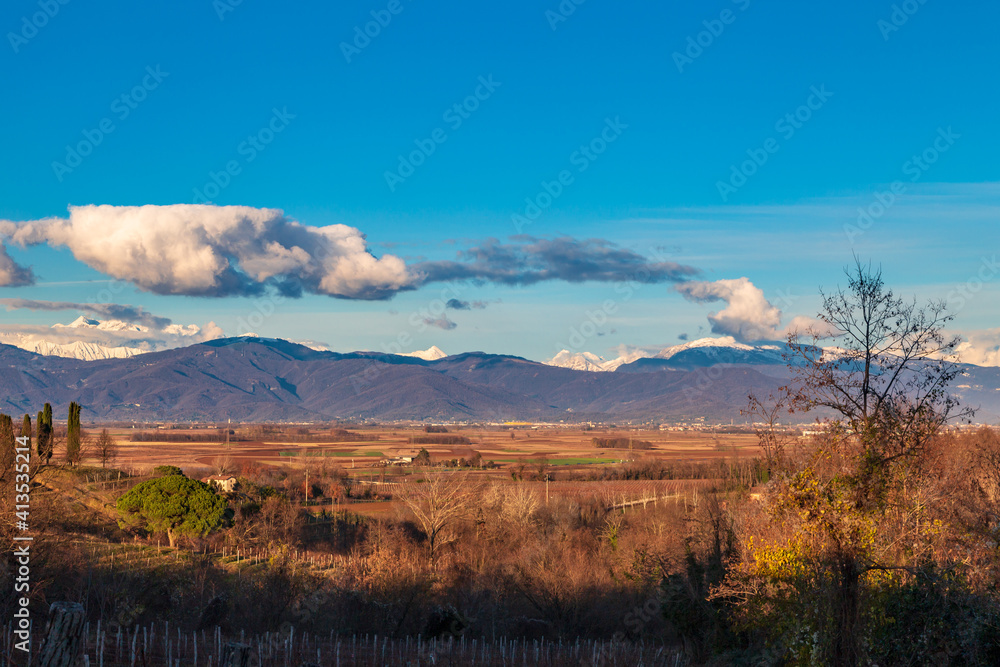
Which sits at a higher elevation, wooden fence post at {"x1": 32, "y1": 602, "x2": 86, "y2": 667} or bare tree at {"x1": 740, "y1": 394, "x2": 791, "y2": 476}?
bare tree at {"x1": 740, "y1": 394, "x2": 791, "y2": 476}

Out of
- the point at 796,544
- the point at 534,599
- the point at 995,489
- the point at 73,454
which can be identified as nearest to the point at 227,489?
the point at 73,454

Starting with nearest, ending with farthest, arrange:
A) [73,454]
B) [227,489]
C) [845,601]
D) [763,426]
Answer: [845,601] < [763,426] < [73,454] < [227,489]

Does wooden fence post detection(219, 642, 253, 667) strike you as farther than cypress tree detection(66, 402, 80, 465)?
No

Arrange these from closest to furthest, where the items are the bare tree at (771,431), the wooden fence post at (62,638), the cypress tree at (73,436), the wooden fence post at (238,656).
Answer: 1. the wooden fence post at (62,638)
2. the wooden fence post at (238,656)
3. the bare tree at (771,431)
4. the cypress tree at (73,436)

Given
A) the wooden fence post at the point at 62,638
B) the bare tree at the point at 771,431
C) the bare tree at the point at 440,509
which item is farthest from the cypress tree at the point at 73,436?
the wooden fence post at the point at 62,638

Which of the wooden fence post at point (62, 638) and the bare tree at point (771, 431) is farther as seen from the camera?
the bare tree at point (771, 431)

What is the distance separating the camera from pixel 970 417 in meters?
14.0

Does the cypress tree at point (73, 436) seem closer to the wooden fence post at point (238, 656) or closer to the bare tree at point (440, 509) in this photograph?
the bare tree at point (440, 509)

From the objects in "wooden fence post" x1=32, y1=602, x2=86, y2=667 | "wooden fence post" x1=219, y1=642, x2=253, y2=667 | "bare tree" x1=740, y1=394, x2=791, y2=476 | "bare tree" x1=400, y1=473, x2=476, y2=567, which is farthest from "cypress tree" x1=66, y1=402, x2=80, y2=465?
"wooden fence post" x1=219, y1=642, x2=253, y2=667

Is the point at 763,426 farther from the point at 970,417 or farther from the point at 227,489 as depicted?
the point at 227,489

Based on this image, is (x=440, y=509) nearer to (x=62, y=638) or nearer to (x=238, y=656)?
(x=238, y=656)

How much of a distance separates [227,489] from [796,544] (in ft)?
181

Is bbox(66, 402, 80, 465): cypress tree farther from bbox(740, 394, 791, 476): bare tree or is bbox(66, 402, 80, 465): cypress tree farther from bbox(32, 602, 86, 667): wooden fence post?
bbox(32, 602, 86, 667): wooden fence post

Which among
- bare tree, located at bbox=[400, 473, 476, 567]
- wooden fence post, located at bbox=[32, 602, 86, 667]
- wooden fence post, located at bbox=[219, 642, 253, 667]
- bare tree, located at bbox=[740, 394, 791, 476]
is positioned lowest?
bare tree, located at bbox=[400, 473, 476, 567]
